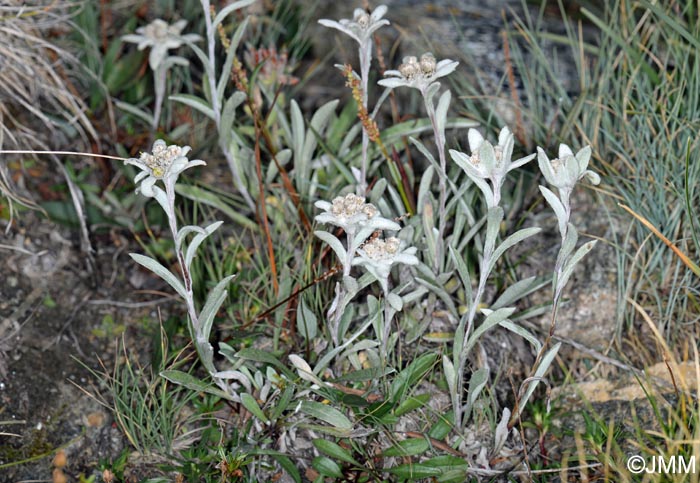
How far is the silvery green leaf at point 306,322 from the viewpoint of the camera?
184 cm

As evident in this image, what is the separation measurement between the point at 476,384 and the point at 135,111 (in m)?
1.46

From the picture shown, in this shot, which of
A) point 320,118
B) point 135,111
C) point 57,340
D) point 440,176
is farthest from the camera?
point 135,111

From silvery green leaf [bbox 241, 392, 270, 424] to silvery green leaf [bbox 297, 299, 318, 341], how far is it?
199 millimetres

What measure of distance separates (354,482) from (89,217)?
1254 mm

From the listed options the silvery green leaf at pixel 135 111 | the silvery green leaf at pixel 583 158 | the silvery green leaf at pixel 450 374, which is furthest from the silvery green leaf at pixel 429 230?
the silvery green leaf at pixel 135 111

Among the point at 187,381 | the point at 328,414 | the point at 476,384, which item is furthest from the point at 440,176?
the point at 187,381

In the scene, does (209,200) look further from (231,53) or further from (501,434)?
(501,434)

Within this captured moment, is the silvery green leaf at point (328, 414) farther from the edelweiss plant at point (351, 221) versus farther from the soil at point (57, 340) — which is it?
the soil at point (57, 340)

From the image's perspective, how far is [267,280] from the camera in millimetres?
2139

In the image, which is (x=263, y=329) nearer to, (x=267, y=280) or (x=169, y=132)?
(x=267, y=280)

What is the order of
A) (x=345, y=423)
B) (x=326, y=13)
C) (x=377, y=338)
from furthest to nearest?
(x=326, y=13) → (x=377, y=338) → (x=345, y=423)

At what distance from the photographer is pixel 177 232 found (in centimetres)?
164

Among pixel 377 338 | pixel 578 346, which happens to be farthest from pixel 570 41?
pixel 377 338

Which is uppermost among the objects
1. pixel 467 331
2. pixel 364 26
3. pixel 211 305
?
pixel 364 26
